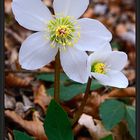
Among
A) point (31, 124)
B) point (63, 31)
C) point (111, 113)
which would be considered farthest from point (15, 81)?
point (63, 31)

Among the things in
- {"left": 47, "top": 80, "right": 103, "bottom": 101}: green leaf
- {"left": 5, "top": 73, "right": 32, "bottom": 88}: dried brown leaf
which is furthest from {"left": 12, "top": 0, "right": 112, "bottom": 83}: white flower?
{"left": 5, "top": 73, "right": 32, "bottom": 88}: dried brown leaf

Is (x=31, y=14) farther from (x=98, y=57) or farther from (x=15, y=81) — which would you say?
(x=15, y=81)

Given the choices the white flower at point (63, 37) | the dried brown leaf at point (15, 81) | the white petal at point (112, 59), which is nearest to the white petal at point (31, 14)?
the white flower at point (63, 37)

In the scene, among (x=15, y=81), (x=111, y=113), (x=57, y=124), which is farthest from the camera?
(x=15, y=81)

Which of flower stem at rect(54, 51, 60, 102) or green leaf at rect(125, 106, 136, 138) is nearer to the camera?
flower stem at rect(54, 51, 60, 102)

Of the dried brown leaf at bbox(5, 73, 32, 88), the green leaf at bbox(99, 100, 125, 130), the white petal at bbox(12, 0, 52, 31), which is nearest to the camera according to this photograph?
the white petal at bbox(12, 0, 52, 31)

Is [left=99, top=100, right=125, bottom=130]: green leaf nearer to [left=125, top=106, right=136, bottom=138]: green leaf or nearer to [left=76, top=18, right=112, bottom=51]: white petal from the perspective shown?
[left=125, top=106, right=136, bottom=138]: green leaf

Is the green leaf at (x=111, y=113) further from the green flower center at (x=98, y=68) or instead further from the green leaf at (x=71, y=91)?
the green flower center at (x=98, y=68)
